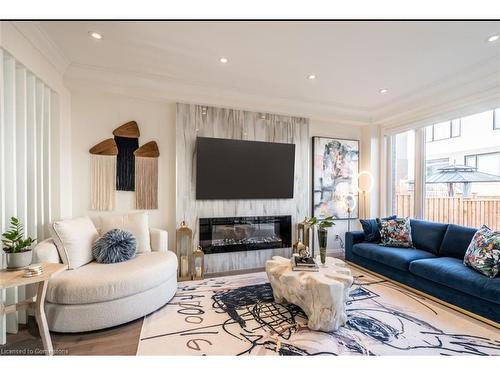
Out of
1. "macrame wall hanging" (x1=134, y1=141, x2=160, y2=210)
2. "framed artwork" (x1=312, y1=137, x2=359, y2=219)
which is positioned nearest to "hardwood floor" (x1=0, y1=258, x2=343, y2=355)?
"macrame wall hanging" (x1=134, y1=141, x2=160, y2=210)

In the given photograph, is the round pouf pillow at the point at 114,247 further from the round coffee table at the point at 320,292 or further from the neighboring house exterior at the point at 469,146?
the neighboring house exterior at the point at 469,146

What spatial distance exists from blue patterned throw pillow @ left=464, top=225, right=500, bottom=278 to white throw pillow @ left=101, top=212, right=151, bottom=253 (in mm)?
3452

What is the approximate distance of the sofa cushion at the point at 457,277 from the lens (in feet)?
6.84

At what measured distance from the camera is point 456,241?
2875mm

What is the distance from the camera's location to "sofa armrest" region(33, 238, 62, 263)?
6.66 ft

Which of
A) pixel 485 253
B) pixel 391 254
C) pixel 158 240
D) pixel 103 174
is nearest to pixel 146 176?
pixel 103 174

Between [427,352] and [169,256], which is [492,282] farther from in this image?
[169,256]

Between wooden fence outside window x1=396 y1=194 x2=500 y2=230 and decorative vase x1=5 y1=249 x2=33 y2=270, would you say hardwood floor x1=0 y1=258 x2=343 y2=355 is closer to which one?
decorative vase x1=5 y1=249 x2=33 y2=270

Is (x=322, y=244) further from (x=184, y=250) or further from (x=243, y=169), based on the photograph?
(x=184, y=250)

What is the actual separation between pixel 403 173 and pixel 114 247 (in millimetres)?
4540

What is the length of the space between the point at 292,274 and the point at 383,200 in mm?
3090

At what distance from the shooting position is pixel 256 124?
3.79m

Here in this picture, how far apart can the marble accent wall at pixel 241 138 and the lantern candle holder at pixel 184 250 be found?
0.45 ft
